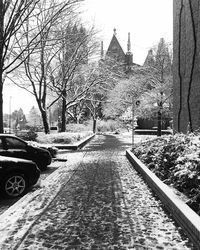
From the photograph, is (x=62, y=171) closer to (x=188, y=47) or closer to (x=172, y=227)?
(x=172, y=227)

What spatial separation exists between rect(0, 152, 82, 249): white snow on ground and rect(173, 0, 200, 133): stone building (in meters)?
5.79

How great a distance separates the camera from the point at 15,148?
10555 millimetres

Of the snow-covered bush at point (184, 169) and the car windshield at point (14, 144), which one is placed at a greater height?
the car windshield at point (14, 144)

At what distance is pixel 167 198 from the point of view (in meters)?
6.06

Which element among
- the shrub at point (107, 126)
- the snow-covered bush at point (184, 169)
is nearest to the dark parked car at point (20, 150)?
the snow-covered bush at point (184, 169)

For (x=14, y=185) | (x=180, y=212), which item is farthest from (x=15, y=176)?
(x=180, y=212)

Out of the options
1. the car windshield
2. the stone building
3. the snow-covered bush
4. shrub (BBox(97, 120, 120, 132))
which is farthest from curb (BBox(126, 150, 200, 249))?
shrub (BBox(97, 120, 120, 132))

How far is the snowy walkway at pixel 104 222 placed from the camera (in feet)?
14.2

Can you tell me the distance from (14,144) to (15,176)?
11.2 ft

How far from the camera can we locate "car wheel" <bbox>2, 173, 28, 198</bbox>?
281 inches

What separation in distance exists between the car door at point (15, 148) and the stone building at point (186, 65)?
590 centimetres

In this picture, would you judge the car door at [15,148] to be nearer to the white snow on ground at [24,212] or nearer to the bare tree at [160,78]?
the white snow on ground at [24,212]

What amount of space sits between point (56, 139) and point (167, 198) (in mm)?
17991

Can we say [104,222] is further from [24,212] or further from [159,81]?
[159,81]
